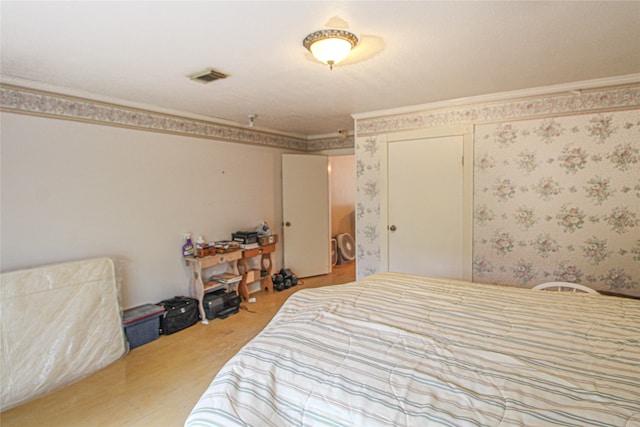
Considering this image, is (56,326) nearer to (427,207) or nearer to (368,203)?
(368,203)

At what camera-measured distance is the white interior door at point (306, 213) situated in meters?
4.88

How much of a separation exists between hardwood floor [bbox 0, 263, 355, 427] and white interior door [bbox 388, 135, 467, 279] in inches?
71.0

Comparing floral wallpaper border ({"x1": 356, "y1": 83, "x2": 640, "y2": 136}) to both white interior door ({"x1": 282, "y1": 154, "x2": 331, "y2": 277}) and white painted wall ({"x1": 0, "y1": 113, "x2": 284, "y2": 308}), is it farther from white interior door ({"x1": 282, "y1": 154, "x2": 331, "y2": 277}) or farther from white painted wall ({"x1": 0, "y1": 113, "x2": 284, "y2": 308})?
white painted wall ({"x1": 0, "y1": 113, "x2": 284, "y2": 308})

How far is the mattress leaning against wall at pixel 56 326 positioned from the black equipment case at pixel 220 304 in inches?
34.5

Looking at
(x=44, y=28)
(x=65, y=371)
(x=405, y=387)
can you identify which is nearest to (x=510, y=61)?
(x=405, y=387)

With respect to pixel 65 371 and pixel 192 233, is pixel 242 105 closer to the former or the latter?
Answer: pixel 192 233

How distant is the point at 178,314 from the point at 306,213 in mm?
2357

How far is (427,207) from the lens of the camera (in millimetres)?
3432

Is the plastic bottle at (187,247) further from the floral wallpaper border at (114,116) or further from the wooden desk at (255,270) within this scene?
the floral wallpaper border at (114,116)

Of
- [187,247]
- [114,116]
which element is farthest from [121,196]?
[187,247]

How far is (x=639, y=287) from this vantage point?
8.49 feet

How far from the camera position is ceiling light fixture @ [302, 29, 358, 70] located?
1.72 metres

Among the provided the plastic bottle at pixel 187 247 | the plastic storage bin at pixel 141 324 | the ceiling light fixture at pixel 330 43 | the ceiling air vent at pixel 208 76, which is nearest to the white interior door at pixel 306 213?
the plastic bottle at pixel 187 247

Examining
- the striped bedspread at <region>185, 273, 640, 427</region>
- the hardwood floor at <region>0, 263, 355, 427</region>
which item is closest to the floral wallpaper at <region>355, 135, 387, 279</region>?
the hardwood floor at <region>0, 263, 355, 427</region>
